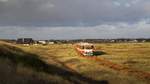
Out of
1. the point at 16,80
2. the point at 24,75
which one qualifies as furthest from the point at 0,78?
the point at 24,75

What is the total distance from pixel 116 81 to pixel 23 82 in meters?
14.0

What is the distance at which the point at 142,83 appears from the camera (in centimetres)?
2850

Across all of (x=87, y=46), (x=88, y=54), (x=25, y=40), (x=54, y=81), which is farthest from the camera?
(x=25, y=40)

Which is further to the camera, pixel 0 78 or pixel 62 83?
pixel 62 83

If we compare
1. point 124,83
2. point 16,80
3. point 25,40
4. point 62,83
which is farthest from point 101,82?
point 25,40

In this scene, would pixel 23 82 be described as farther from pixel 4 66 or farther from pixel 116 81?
pixel 116 81

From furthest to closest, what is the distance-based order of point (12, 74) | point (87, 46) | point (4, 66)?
1. point (87, 46)
2. point (4, 66)
3. point (12, 74)

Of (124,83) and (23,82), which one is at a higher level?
(23,82)

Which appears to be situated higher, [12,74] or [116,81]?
[12,74]

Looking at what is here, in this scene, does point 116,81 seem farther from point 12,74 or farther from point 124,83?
point 12,74

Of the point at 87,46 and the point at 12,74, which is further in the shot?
the point at 87,46


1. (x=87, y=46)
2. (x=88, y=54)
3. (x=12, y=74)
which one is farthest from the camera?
(x=87, y=46)

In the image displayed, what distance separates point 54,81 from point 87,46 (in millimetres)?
64496

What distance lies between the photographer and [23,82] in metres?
14.7
